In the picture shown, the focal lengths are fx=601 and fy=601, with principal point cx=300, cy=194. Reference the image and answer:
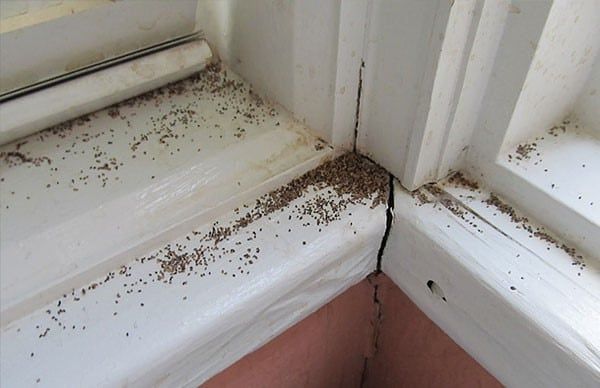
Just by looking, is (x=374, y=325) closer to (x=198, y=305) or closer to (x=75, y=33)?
(x=198, y=305)

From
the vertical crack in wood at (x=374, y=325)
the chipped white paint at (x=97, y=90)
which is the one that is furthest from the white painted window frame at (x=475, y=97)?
the chipped white paint at (x=97, y=90)

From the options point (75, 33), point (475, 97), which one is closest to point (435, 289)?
point (475, 97)

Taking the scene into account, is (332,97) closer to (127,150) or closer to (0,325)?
(127,150)

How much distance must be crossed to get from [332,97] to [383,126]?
0.20 ft

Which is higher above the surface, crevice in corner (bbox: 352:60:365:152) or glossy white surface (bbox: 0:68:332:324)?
crevice in corner (bbox: 352:60:365:152)

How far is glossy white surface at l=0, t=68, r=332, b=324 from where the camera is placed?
53 centimetres

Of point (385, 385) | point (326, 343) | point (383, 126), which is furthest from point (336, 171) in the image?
point (385, 385)

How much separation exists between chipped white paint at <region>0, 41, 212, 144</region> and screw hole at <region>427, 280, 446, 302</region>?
1.25ft

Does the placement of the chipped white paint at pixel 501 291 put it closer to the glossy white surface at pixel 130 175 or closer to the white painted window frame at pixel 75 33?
the glossy white surface at pixel 130 175

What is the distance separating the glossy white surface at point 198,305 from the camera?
1.55 ft

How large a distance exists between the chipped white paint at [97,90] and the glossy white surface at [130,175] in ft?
0.04

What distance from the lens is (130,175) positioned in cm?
61

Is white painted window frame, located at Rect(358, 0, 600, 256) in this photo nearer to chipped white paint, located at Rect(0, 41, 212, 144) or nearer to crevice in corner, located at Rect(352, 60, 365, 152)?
crevice in corner, located at Rect(352, 60, 365, 152)

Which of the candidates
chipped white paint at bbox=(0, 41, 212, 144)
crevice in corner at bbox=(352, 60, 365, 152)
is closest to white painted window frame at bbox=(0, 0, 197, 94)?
chipped white paint at bbox=(0, 41, 212, 144)
